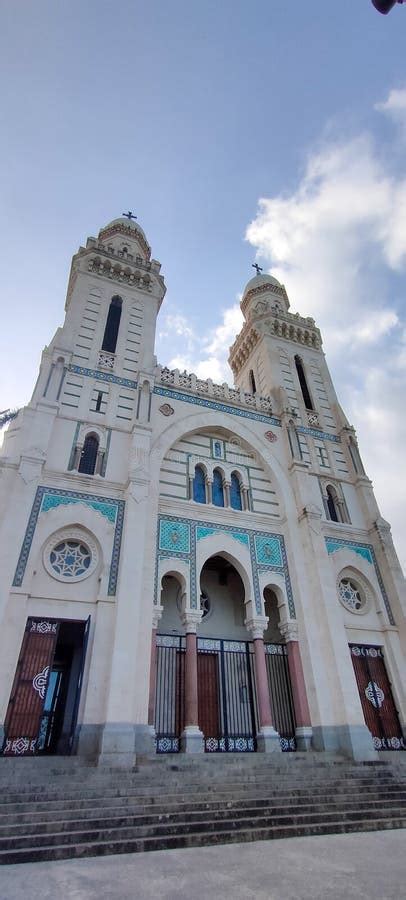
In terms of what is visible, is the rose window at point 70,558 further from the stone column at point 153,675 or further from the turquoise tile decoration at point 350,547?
the turquoise tile decoration at point 350,547

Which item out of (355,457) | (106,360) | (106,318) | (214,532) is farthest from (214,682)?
(106,318)

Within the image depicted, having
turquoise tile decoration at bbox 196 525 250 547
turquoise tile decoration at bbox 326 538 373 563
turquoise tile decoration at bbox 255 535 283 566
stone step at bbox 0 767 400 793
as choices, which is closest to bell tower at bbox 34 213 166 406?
turquoise tile decoration at bbox 196 525 250 547

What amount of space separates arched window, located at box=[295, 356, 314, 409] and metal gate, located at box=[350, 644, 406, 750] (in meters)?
10.7

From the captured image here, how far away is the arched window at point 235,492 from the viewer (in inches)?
627

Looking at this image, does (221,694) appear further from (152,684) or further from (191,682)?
(152,684)

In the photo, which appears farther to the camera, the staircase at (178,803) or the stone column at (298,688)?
the stone column at (298,688)

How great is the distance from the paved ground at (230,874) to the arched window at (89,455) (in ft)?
32.5

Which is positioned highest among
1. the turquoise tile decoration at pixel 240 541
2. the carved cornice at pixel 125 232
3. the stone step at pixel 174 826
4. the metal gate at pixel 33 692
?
the carved cornice at pixel 125 232

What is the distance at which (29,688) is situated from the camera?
32.9 ft

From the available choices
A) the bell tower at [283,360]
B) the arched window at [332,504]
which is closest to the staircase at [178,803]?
the arched window at [332,504]

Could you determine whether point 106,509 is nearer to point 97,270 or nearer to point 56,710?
point 56,710

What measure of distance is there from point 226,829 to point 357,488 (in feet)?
45.3

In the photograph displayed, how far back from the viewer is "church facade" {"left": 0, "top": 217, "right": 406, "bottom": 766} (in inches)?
424

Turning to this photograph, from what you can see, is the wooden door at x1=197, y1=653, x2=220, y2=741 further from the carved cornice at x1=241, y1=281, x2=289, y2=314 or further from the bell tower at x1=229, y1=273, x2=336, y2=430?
the carved cornice at x1=241, y1=281, x2=289, y2=314
